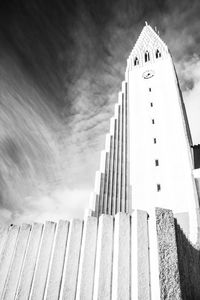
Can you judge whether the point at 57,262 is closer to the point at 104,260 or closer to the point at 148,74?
the point at 104,260

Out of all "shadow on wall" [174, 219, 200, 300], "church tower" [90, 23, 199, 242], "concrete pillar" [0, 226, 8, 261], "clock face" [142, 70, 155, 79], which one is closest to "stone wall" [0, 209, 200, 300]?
"shadow on wall" [174, 219, 200, 300]

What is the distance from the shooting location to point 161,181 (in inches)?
824

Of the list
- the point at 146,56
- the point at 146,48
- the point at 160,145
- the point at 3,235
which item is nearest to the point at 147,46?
the point at 146,48

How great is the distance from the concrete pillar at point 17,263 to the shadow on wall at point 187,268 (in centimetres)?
426

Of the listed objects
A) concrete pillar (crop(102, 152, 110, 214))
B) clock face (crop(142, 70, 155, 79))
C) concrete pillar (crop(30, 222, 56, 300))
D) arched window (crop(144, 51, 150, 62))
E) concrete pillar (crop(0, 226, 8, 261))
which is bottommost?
concrete pillar (crop(30, 222, 56, 300))

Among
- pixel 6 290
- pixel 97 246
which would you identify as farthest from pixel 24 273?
pixel 97 246

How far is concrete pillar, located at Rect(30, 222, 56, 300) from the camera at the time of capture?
5.95 meters

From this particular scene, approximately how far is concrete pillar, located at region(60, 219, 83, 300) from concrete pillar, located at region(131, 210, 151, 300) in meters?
1.47

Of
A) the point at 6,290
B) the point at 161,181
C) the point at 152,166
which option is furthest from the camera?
the point at 152,166

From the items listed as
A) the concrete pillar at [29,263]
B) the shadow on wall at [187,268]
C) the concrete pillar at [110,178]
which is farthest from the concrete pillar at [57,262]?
the concrete pillar at [110,178]

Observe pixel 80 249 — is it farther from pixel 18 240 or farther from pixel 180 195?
pixel 180 195

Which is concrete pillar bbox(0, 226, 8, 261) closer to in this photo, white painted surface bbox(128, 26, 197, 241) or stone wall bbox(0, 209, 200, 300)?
stone wall bbox(0, 209, 200, 300)

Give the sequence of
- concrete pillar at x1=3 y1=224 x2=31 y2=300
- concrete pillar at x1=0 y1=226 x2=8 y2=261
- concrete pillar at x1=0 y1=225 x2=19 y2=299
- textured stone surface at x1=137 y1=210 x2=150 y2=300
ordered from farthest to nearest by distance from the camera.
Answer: concrete pillar at x1=0 y1=226 x2=8 y2=261 < concrete pillar at x1=0 y1=225 x2=19 y2=299 < concrete pillar at x1=3 y1=224 x2=31 y2=300 < textured stone surface at x1=137 y1=210 x2=150 y2=300

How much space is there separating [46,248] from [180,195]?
14.9m
